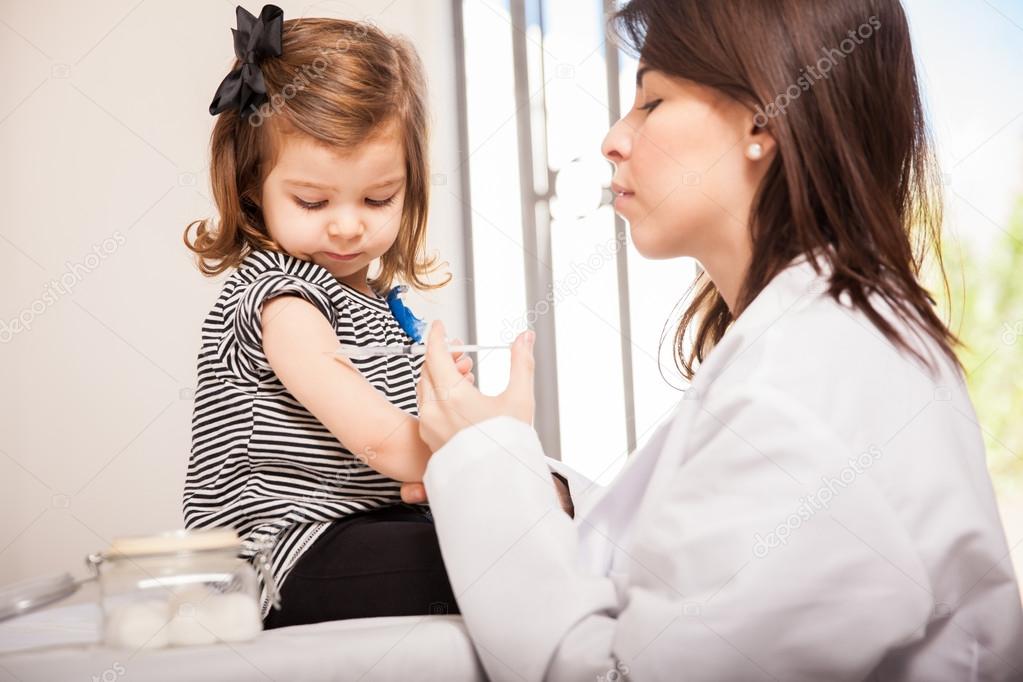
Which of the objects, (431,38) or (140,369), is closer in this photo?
(140,369)

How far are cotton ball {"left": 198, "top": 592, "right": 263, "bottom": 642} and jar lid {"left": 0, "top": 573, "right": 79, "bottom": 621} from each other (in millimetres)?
224

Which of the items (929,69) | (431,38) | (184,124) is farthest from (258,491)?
(431,38)

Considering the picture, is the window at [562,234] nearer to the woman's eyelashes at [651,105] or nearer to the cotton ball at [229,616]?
the woman's eyelashes at [651,105]

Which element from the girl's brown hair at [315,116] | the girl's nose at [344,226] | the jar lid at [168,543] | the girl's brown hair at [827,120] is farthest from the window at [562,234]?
the jar lid at [168,543]

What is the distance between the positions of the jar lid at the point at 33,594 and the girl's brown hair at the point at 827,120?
28.3 inches

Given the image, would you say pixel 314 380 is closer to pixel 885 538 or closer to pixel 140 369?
pixel 885 538

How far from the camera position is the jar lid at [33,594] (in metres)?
0.89

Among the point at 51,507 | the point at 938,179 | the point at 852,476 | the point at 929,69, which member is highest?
the point at 929,69

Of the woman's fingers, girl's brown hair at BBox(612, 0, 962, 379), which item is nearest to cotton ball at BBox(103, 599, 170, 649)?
the woman's fingers

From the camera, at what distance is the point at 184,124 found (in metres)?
3.29

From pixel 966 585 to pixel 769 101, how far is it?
497mm

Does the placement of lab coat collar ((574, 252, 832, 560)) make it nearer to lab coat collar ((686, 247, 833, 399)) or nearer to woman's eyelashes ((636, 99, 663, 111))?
lab coat collar ((686, 247, 833, 399))

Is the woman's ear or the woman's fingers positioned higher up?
the woman's ear

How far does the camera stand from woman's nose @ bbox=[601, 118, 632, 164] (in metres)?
1.12
